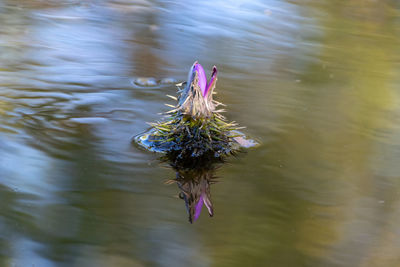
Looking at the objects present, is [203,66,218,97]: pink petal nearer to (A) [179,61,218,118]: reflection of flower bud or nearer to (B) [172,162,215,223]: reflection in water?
(A) [179,61,218,118]: reflection of flower bud

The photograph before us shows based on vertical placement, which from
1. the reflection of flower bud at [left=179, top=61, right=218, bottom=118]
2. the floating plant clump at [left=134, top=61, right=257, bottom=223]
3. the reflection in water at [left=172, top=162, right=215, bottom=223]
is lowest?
the reflection in water at [left=172, top=162, right=215, bottom=223]

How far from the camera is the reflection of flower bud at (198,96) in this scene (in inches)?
76.4

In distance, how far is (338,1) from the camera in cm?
482

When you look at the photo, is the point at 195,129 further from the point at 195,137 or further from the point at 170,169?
the point at 170,169

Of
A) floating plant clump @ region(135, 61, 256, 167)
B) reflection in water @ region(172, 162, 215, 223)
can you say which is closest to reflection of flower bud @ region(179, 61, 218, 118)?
floating plant clump @ region(135, 61, 256, 167)

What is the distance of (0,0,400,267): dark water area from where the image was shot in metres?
1.59

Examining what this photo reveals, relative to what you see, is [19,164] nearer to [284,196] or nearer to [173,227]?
[173,227]

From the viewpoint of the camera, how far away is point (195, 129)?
2002mm

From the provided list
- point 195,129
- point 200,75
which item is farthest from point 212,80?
point 195,129

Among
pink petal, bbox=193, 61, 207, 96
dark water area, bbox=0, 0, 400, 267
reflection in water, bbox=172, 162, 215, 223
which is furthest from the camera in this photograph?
pink petal, bbox=193, 61, 207, 96

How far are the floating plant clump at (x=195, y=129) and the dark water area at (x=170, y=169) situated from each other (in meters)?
0.07

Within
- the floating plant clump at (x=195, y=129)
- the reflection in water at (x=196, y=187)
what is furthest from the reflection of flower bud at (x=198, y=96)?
the reflection in water at (x=196, y=187)

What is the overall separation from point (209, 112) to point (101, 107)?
2.21 feet

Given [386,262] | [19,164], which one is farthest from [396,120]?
[19,164]
